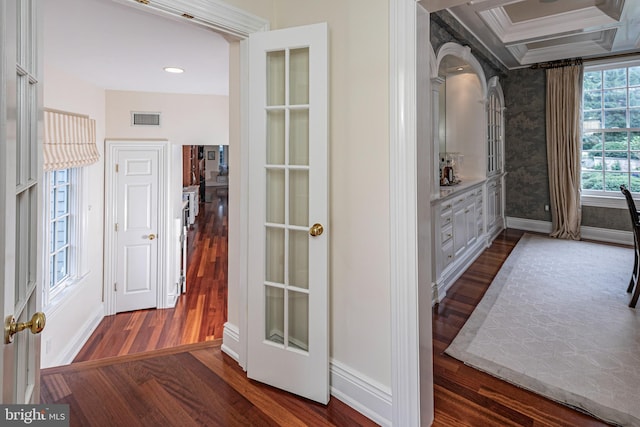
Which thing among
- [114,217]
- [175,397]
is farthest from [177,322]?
[175,397]

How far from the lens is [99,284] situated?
4809 mm

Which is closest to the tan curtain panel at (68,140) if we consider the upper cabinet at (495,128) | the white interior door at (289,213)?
the white interior door at (289,213)

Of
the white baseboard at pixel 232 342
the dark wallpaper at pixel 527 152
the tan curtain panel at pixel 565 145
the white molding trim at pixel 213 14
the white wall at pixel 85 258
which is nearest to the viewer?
the white molding trim at pixel 213 14

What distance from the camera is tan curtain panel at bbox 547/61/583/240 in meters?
5.43

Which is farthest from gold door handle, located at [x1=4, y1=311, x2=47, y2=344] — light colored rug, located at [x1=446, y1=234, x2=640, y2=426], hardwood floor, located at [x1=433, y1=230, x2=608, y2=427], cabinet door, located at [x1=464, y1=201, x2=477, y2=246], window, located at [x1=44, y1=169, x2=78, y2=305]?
cabinet door, located at [x1=464, y1=201, x2=477, y2=246]

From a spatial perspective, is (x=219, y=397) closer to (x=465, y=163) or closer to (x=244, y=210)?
(x=244, y=210)

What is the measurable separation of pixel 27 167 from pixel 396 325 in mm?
1454

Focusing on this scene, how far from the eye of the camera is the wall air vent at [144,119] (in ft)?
16.0

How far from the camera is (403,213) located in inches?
62.3

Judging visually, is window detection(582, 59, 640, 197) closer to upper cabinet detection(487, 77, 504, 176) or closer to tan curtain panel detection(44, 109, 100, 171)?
upper cabinet detection(487, 77, 504, 176)

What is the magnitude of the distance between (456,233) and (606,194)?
11.1ft

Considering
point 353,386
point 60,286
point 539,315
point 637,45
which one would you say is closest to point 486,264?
point 539,315

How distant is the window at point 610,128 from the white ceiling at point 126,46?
18.0 feet

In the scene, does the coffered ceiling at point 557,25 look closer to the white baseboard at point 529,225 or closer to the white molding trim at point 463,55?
the white molding trim at point 463,55
